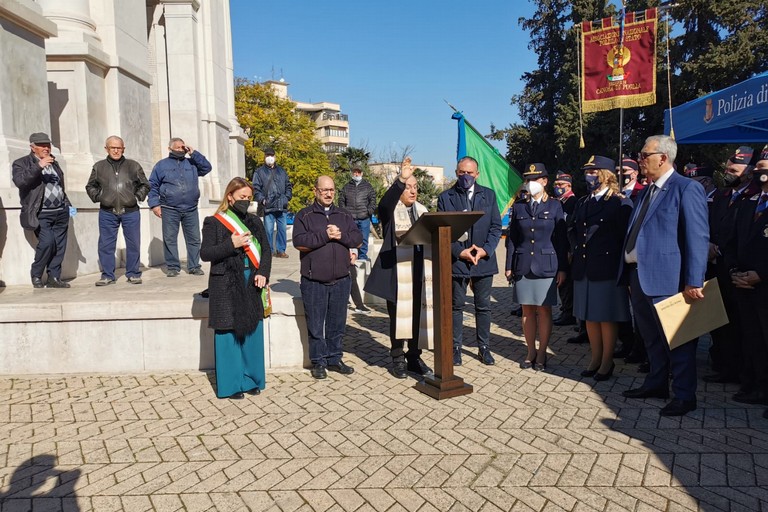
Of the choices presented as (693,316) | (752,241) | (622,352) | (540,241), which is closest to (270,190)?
(540,241)

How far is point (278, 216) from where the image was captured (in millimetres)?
11062

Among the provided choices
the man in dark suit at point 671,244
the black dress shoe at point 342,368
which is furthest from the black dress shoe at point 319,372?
the man in dark suit at point 671,244

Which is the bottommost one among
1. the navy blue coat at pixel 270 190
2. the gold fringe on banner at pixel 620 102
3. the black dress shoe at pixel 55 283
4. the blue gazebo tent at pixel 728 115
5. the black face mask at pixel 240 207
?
the black dress shoe at pixel 55 283

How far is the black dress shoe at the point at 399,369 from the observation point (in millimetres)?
5695

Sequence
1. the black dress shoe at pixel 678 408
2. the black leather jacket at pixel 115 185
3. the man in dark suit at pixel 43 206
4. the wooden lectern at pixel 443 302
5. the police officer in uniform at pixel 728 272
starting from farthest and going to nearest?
the black leather jacket at pixel 115 185, the man in dark suit at pixel 43 206, the police officer in uniform at pixel 728 272, the wooden lectern at pixel 443 302, the black dress shoe at pixel 678 408

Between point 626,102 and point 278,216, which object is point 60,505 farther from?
point 626,102

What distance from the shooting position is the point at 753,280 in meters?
4.63

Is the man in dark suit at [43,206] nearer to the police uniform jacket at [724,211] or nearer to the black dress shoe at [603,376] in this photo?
the black dress shoe at [603,376]

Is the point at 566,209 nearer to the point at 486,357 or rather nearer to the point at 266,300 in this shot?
the point at 486,357

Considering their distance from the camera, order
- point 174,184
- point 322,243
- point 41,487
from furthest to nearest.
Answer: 1. point 174,184
2. point 322,243
3. point 41,487

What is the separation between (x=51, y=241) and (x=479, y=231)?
4793 millimetres

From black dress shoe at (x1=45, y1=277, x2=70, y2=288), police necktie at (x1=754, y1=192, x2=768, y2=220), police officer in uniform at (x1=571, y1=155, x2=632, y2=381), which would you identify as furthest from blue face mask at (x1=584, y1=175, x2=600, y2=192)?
black dress shoe at (x1=45, y1=277, x2=70, y2=288)

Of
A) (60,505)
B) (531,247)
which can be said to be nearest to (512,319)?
(531,247)

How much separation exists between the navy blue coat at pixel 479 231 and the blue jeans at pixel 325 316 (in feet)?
3.99
